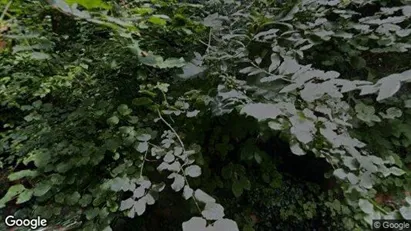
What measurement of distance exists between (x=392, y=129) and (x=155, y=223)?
1068 mm

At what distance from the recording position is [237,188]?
42.4 inches

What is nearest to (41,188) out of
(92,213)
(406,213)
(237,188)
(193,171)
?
(92,213)

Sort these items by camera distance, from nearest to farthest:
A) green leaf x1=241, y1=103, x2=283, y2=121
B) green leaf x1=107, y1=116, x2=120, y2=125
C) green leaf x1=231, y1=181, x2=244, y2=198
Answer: green leaf x1=241, y1=103, x2=283, y2=121, green leaf x1=107, y1=116, x2=120, y2=125, green leaf x1=231, y1=181, x2=244, y2=198

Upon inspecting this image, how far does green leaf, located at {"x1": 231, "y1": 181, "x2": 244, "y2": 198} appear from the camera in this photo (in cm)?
107

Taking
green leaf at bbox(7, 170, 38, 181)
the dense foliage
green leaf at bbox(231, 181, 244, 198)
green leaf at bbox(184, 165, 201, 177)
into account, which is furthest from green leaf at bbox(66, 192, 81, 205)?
green leaf at bbox(231, 181, 244, 198)

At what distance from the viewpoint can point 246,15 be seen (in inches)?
41.1

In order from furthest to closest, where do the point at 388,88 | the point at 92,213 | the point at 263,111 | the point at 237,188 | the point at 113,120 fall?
1. the point at 237,188
2. the point at 113,120
3. the point at 92,213
4. the point at 263,111
5. the point at 388,88

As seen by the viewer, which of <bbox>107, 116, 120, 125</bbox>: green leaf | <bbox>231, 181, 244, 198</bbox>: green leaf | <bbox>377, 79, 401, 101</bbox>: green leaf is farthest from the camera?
<bbox>231, 181, 244, 198</bbox>: green leaf

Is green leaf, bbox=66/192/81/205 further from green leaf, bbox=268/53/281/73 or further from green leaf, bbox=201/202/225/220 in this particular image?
green leaf, bbox=268/53/281/73

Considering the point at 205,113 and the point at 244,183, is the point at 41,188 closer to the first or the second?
the point at 205,113

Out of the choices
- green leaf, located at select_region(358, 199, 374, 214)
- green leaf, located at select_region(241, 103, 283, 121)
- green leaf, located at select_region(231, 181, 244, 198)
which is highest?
green leaf, located at select_region(241, 103, 283, 121)

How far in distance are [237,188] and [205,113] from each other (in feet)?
0.94

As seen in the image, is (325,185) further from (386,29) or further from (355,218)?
(386,29)

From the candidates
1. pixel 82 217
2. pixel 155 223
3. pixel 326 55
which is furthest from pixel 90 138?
pixel 326 55
